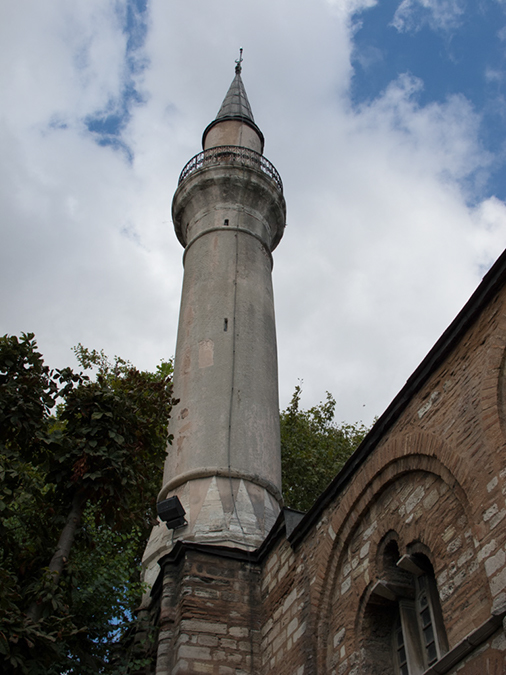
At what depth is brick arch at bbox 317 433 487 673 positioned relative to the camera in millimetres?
4688

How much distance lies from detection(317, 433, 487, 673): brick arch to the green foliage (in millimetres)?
9975

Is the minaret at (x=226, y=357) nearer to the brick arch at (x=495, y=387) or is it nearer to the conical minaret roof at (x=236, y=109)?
the conical minaret roof at (x=236, y=109)

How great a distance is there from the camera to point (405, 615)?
505cm

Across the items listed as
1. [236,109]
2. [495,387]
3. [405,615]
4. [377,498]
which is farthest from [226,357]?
[236,109]

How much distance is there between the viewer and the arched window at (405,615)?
186 inches

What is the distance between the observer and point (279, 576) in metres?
6.93

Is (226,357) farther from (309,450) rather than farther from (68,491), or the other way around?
(309,450)

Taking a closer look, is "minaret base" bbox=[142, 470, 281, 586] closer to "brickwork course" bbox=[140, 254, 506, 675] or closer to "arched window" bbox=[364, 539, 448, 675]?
"brickwork course" bbox=[140, 254, 506, 675]

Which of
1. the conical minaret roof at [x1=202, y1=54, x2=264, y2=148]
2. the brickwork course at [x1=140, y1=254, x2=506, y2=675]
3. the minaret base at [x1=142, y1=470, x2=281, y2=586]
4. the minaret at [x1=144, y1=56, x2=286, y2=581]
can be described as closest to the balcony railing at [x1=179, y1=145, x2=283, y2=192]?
the minaret at [x1=144, y1=56, x2=286, y2=581]

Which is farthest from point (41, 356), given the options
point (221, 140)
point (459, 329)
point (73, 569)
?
point (221, 140)

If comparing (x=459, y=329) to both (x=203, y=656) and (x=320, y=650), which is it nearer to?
(x=320, y=650)

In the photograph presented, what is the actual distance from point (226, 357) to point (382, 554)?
4748mm

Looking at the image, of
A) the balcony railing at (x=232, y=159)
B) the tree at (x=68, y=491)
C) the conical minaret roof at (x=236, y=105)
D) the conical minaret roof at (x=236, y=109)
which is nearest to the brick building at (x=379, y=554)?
the tree at (x=68, y=491)

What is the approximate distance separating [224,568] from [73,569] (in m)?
1.81
